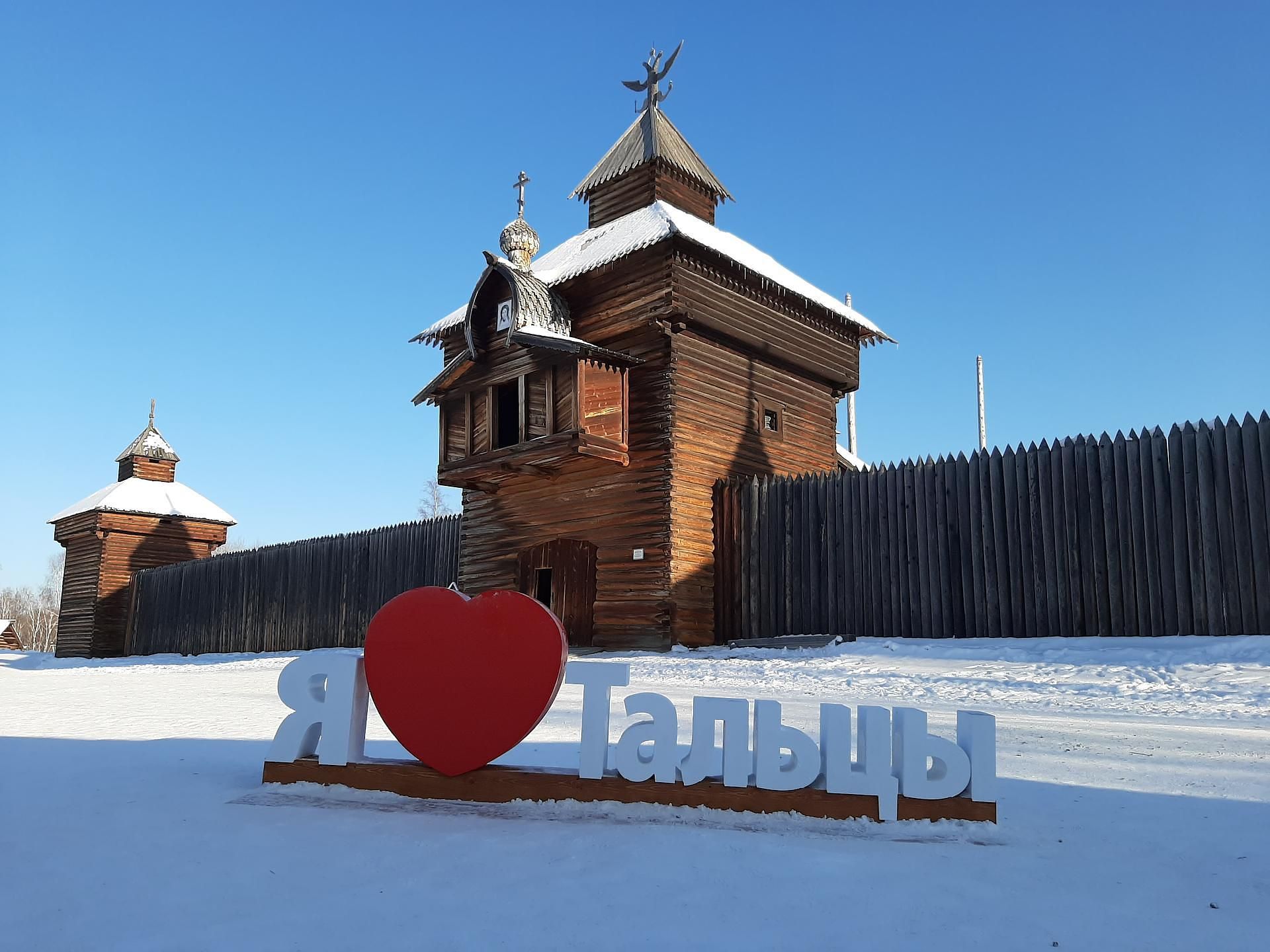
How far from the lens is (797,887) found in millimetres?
3379

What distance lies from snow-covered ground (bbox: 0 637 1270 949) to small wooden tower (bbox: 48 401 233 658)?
28852 millimetres

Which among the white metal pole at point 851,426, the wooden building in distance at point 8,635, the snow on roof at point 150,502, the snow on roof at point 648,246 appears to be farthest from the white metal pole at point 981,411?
the wooden building in distance at point 8,635

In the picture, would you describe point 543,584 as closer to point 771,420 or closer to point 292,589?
point 771,420

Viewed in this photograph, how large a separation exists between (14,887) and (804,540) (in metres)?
12.8

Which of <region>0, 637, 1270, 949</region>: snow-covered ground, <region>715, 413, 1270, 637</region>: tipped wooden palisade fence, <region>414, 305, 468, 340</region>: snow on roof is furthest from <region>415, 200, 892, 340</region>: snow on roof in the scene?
<region>0, 637, 1270, 949</region>: snow-covered ground

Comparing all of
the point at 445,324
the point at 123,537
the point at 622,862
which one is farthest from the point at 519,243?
the point at 123,537

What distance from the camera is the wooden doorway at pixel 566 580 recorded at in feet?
57.8

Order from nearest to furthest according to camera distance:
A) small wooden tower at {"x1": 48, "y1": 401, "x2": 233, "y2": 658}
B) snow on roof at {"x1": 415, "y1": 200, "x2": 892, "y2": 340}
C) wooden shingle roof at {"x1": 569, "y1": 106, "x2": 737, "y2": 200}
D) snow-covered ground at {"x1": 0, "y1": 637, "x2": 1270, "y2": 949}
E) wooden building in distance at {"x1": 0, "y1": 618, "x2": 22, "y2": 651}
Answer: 1. snow-covered ground at {"x1": 0, "y1": 637, "x2": 1270, "y2": 949}
2. snow on roof at {"x1": 415, "y1": 200, "x2": 892, "y2": 340}
3. wooden shingle roof at {"x1": 569, "y1": 106, "x2": 737, "y2": 200}
4. small wooden tower at {"x1": 48, "y1": 401, "x2": 233, "y2": 658}
5. wooden building in distance at {"x1": 0, "y1": 618, "x2": 22, "y2": 651}

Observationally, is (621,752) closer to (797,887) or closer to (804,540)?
(797,887)

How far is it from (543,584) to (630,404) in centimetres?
408

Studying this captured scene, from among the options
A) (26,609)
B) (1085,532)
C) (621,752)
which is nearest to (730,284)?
(1085,532)

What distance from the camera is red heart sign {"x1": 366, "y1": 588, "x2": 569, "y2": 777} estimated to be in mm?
4852

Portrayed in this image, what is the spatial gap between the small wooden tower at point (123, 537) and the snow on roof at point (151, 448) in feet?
0.10

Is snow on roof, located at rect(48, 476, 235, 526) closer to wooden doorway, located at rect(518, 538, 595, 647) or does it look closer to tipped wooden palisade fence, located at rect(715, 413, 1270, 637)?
wooden doorway, located at rect(518, 538, 595, 647)
